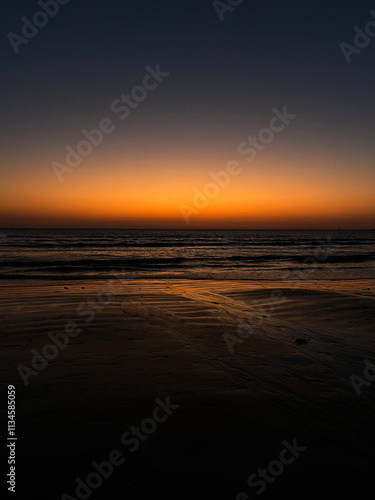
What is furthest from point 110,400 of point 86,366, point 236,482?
point 236,482

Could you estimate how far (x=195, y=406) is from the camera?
13.8 feet

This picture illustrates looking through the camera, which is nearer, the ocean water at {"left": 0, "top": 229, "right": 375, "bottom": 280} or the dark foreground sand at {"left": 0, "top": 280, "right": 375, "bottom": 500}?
the dark foreground sand at {"left": 0, "top": 280, "right": 375, "bottom": 500}

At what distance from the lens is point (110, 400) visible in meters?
4.30

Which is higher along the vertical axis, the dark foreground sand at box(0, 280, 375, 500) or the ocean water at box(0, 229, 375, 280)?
the ocean water at box(0, 229, 375, 280)

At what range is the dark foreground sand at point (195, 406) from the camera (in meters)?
2.97

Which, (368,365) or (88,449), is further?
(368,365)

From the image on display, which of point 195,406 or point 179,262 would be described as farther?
point 179,262

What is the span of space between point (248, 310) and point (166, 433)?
6.91 m

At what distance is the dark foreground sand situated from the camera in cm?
297

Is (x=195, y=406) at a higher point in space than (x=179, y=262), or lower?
lower

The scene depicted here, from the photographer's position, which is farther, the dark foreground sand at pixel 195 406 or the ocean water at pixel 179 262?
the ocean water at pixel 179 262

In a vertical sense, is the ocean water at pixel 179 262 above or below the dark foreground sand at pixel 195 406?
above

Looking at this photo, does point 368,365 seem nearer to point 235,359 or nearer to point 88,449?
point 235,359

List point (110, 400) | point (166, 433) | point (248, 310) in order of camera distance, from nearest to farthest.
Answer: point (166, 433)
point (110, 400)
point (248, 310)
